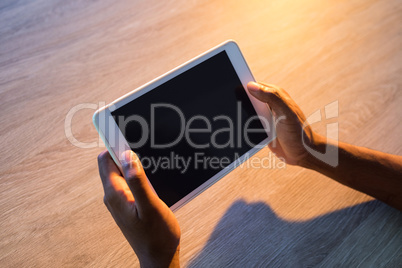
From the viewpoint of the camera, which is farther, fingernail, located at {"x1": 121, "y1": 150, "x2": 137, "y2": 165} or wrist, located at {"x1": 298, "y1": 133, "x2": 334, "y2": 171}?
wrist, located at {"x1": 298, "y1": 133, "x2": 334, "y2": 171}

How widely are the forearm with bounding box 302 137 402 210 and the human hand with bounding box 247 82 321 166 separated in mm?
25

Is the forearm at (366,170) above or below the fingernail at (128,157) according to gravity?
below

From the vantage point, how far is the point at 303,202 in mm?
720

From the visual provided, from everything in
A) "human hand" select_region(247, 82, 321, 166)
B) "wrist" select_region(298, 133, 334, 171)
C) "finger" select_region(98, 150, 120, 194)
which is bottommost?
"wrist" select_region(298, 133, 334, 171)

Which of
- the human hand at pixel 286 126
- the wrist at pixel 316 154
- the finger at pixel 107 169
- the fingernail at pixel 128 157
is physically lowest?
the wrist at pixel 316 154

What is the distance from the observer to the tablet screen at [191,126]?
23.5 inches

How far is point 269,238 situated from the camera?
2.24 feet

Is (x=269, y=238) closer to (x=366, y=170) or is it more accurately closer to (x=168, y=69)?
(x=366, y=170)

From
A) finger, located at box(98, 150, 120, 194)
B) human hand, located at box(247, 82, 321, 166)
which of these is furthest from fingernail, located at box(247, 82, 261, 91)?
finger, located at box(98, 150, 120, 194)

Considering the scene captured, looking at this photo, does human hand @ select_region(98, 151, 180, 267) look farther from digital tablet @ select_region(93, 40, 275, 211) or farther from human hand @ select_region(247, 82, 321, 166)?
human hand @ select_region(247, 82, 321, 166)

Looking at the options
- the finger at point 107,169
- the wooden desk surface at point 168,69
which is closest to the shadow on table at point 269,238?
the wooden desk surface at point 168,69

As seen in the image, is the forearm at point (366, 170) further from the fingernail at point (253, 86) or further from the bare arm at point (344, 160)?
the fingernail at point (253, 86)

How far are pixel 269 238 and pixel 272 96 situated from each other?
A: 29 cm

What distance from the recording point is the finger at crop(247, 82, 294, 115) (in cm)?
64
